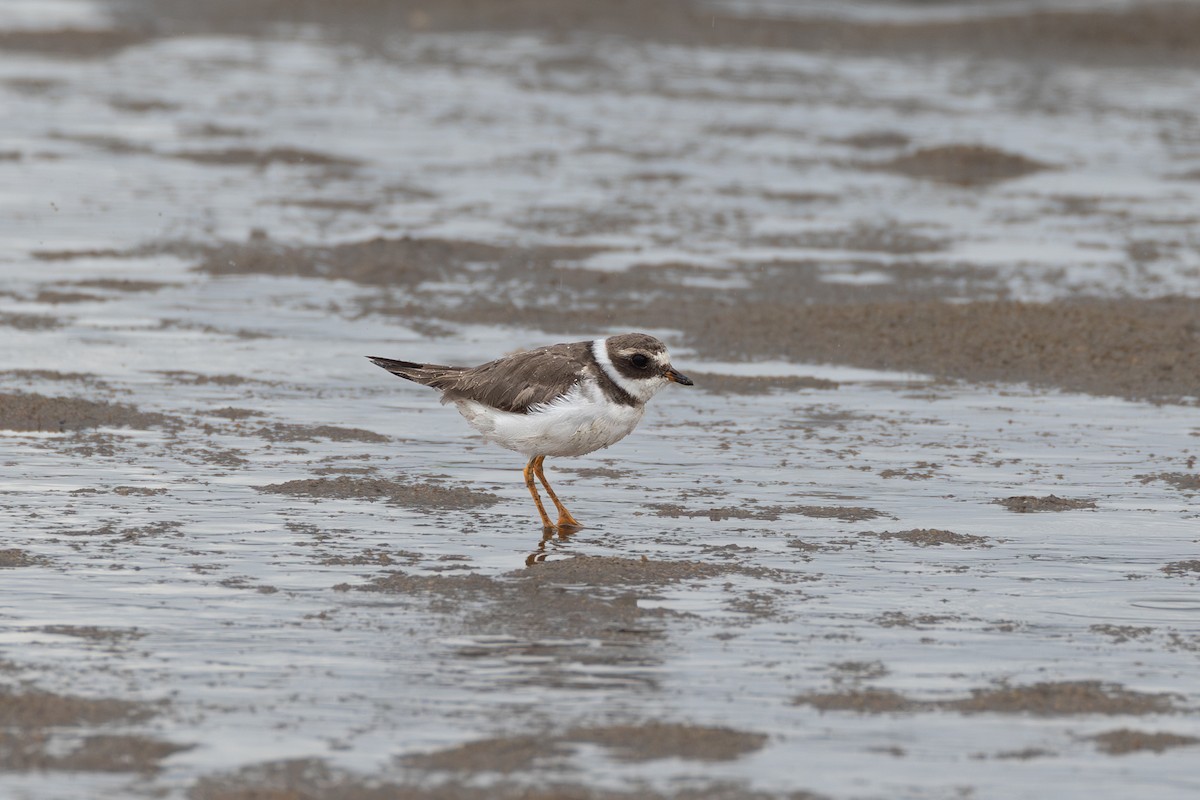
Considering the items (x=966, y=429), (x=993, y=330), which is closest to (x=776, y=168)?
(x=993, y=330)

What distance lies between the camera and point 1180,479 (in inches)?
425

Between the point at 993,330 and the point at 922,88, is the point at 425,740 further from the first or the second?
the point at 922,88

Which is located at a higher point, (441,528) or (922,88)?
(922,88)

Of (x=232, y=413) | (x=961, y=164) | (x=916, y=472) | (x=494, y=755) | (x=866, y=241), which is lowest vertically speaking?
(x=494, y=755)

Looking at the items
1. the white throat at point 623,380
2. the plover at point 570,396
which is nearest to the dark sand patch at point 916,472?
the plover at point 570,396

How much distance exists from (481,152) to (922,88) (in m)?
9.52

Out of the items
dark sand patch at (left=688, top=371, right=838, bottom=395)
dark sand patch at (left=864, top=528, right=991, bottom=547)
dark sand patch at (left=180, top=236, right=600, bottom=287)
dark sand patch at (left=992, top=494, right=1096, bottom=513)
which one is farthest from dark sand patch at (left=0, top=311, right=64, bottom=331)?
dark sand patch at (left=992, top=494, right=1096, bottom=513)

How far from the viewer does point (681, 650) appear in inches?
303

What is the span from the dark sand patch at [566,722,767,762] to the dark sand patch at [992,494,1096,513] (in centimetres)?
383

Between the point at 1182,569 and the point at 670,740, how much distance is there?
3.47 metres

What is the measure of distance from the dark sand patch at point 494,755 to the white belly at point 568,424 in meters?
3.16

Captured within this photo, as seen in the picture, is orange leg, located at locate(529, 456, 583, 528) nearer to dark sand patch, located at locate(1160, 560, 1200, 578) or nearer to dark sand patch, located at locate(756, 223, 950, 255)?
dark sand patch, located at locate(1160, 560, 1200, 578)

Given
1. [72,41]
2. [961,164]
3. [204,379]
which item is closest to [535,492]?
[204,379]

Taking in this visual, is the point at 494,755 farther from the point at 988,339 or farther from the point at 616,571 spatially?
the point at 988,339
